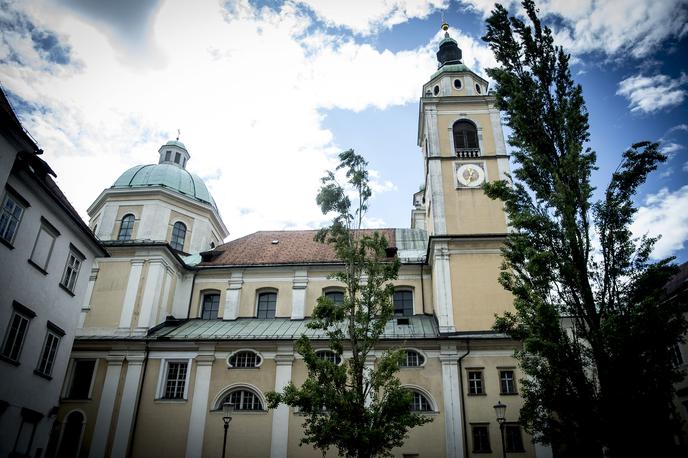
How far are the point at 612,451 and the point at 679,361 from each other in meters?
12.2

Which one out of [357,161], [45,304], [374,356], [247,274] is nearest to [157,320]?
[247,274]

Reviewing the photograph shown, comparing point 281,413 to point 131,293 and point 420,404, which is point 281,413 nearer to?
point 420,404

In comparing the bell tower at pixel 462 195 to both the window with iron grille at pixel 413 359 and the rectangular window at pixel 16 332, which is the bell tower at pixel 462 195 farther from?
the rectangular window at pixel 16 332

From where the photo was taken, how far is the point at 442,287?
21.4m

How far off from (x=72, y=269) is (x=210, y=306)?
8.88 metres

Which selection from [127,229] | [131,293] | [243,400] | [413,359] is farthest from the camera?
[127,229]

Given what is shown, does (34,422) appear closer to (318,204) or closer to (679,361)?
(318,204)

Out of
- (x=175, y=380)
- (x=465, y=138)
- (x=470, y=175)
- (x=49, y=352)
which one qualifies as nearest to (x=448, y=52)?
(x=465, y=138)

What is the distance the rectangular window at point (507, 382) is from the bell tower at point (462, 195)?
2014 millimetres

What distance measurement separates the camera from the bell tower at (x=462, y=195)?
21109 millimetres

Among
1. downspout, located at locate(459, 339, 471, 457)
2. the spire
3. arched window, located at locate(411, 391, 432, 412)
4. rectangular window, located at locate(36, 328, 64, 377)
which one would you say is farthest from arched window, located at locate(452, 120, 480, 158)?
rectangular window, located at locate(36, 328, 64, 377)

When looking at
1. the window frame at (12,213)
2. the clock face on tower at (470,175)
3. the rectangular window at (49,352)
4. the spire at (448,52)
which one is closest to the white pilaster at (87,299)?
the rectangular window at (49,352)

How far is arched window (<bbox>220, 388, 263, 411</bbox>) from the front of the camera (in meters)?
19.9

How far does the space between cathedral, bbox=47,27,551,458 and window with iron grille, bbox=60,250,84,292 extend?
213 inches
